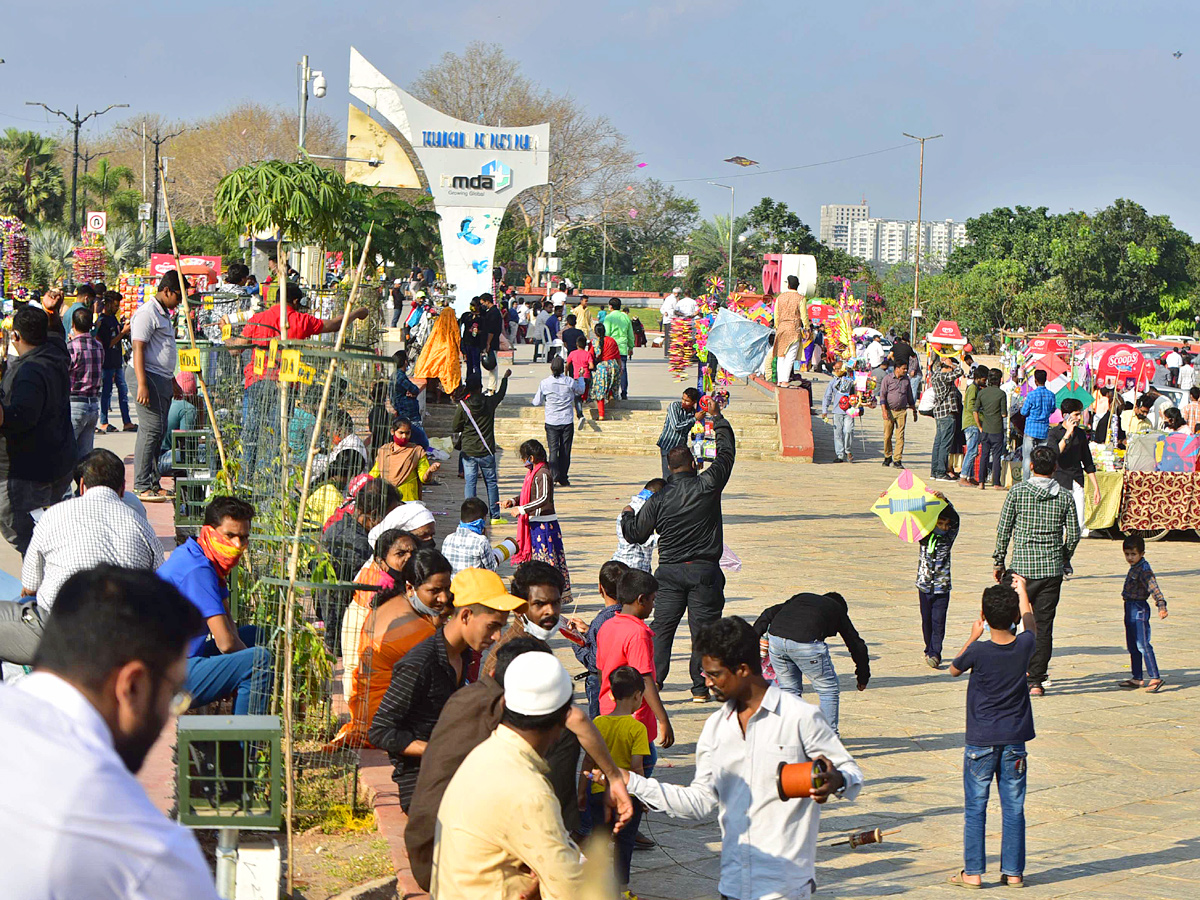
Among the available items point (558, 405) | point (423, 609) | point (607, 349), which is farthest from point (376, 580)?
point (607, 349)

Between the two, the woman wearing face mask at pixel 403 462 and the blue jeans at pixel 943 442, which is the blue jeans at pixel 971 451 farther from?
the woman wearing face mask at pixel 403 462

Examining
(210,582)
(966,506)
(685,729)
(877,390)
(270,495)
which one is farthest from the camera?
(877,390)

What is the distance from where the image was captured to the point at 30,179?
61.6 metres

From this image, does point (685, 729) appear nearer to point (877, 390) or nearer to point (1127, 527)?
point (1127, 527)

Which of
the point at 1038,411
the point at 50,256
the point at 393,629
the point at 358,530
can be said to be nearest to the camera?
the point at 393,629

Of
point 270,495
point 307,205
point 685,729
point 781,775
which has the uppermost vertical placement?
point 307,205

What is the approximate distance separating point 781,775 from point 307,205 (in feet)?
21.7

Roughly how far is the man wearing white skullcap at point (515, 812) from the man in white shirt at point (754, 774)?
0.97 m

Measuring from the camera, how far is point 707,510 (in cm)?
855

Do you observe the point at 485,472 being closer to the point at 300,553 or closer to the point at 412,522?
the point at 412,522

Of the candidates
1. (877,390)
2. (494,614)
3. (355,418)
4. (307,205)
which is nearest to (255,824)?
(494,614)

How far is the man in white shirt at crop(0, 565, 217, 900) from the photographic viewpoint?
1724mm

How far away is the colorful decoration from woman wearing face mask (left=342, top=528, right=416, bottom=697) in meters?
4.23

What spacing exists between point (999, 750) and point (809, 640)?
1303 millimetres
